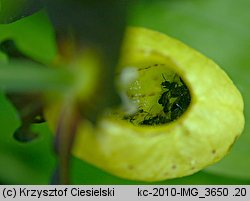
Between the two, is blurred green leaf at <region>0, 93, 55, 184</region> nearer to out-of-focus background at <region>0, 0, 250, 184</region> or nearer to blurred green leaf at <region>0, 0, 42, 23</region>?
out-of-focus background at <region>0, 0, 250, 184</region>

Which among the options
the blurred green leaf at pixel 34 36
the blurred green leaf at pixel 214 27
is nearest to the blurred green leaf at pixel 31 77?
the blurred green leaf at pixel 34 36

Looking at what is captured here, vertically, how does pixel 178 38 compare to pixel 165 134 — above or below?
above

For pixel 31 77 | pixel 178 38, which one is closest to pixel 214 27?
pixel 178 38

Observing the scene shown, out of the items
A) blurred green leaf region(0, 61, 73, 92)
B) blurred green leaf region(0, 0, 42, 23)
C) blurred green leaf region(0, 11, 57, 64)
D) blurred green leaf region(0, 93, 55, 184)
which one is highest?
blurred green leaf region(0, 0, 42, 23)

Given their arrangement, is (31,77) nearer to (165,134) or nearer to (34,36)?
(34,36)

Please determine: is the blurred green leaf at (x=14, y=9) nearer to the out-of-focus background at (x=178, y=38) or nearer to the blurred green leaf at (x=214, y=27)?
the out-of-focus background at (x=178, y=38)

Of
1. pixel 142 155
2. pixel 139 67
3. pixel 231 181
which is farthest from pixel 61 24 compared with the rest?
pixel 231 181

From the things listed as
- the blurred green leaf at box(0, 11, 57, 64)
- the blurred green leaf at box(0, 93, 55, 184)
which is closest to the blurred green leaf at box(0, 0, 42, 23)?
the blurred green leaf at box(0, 11, 57, 64)
